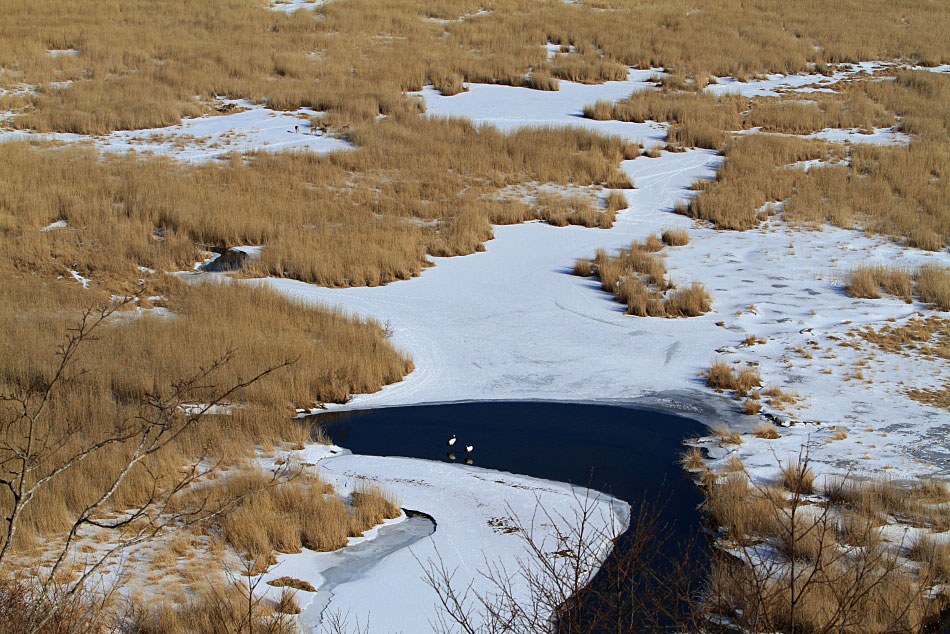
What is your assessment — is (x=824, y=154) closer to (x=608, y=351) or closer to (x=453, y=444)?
(x=608, y=351)

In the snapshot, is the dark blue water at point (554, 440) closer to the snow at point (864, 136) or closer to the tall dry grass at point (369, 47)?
the tall dry grass at point (369, 47)

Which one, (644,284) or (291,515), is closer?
(291,515)

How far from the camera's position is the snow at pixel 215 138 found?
19.1 metres

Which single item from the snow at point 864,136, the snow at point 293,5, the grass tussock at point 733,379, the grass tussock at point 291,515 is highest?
the snow at point 293,5

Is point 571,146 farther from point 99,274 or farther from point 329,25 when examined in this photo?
point 329,25

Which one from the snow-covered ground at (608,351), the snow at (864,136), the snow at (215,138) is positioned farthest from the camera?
the snow at (864,136)

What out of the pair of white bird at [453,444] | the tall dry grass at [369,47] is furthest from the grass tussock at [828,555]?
the tall dry grass at [369,47]

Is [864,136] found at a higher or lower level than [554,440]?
higher

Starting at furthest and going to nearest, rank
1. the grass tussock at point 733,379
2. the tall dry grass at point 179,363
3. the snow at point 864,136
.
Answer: the snow at point 864,136, the grass tussock at point 733,379, the tall dry grass at point 179,363

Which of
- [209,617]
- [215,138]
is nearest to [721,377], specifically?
[209,617]

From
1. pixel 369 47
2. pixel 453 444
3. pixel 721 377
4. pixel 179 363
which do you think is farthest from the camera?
pixel 369 47

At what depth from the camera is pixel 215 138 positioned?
19984mm

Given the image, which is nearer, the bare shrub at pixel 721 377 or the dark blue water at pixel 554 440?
the dark blue water at pixel 554 440

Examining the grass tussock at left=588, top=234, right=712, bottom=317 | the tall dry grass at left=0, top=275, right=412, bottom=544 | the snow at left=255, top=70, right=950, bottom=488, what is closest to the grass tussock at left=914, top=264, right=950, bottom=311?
the snow at left=255, top=70, right=950, bottom=488
